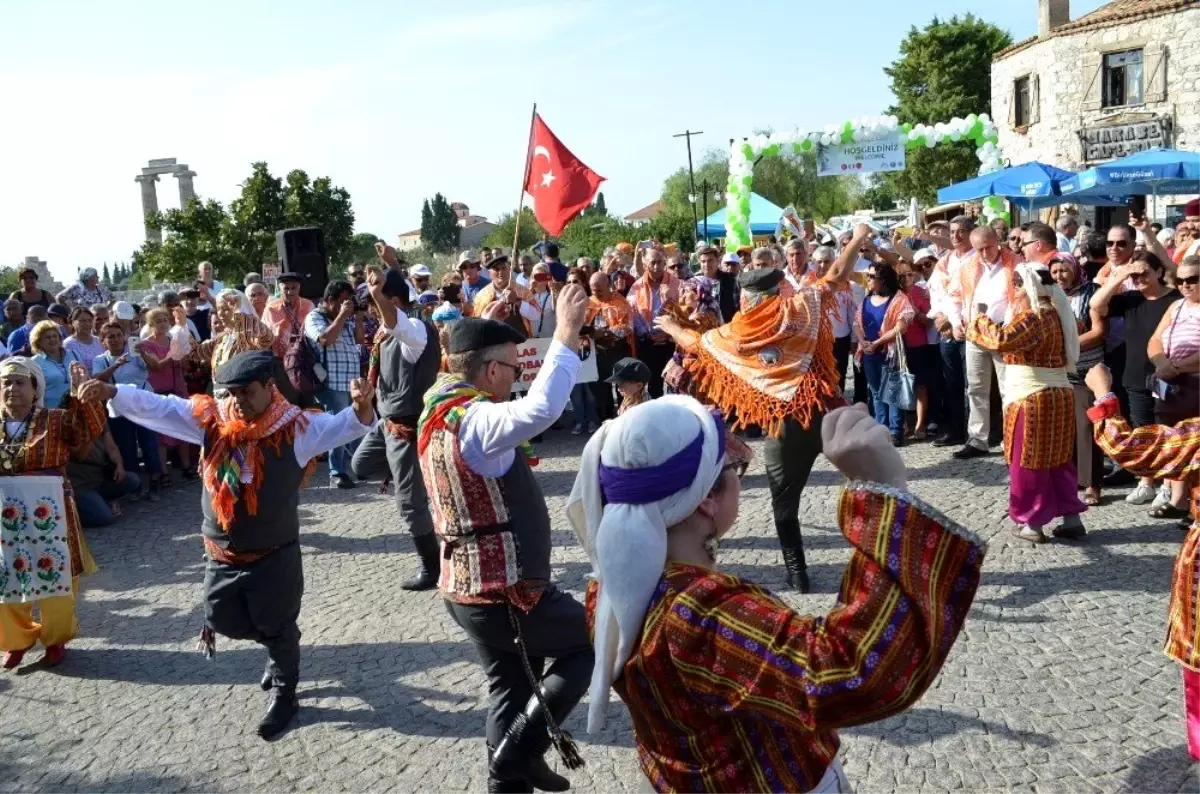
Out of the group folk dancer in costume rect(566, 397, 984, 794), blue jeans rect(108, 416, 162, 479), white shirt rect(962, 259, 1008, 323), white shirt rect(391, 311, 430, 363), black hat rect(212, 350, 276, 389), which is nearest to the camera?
folk dancer in costume rect(566, 397, 984, 794)

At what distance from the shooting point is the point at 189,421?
4.71 metres

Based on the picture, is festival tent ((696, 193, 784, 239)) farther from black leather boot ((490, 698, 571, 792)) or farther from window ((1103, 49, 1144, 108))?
black leather boot ((490, 698, 571, 792))

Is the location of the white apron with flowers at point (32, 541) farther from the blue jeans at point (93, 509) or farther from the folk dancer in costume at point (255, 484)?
the blue jeans at point (93, 509)

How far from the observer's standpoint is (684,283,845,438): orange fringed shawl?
572 centimetres

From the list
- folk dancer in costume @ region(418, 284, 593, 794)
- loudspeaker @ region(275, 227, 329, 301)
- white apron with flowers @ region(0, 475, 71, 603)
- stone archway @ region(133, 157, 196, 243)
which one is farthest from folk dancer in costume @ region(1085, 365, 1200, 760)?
stone archway @ region(133, 157, 196, 243)

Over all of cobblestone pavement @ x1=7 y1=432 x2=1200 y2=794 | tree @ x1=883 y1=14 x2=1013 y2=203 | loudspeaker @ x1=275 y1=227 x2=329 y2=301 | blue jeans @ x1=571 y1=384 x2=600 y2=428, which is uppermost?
tree @ x1=883 y1=14 x2=1013 y2=203

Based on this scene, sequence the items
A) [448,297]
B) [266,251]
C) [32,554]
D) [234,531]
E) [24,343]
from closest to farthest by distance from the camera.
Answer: [234,531] → [32,554] → [448,297] → [24,343] → [266,251]

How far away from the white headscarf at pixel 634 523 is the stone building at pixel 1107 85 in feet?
87.3

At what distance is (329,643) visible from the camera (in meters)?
5.68

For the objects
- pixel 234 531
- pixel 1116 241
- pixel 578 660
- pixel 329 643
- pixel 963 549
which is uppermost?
pixel 1116 241

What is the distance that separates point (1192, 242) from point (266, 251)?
Answer: 27.2 m

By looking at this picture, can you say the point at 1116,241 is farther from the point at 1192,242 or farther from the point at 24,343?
the point at 24,343

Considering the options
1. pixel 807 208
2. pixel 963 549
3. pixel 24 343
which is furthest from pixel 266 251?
pixel 807 208

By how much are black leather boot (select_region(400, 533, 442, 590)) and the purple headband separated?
463cm
